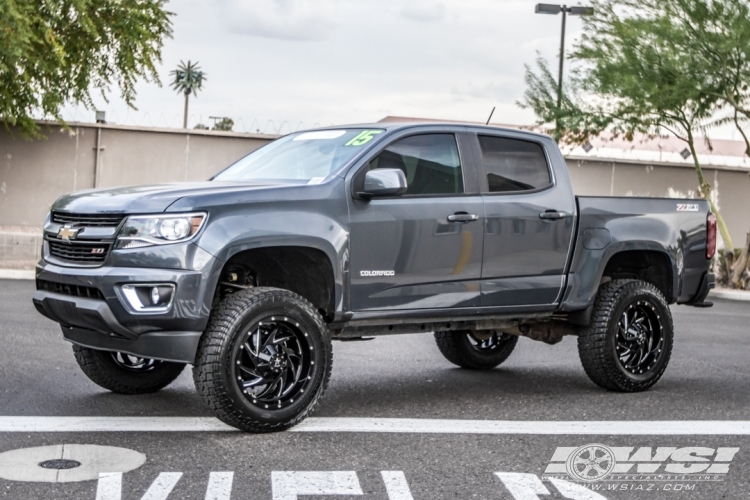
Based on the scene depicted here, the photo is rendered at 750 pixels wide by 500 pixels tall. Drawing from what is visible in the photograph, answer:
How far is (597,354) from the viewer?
798 cm

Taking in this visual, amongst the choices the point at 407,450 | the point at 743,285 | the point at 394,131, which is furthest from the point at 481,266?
the point at 743,285

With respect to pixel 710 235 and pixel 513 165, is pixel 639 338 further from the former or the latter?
pixel 513 165

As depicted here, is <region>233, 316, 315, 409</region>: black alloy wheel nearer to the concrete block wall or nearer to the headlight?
the headlight

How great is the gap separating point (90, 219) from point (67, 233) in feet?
0.66

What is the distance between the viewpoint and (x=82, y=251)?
20.8 ft

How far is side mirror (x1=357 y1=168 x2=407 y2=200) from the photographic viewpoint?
6605 millimetres

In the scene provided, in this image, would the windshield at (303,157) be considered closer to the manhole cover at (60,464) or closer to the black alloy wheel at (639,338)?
the manhole cover at (60,464)

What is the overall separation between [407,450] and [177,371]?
229cm

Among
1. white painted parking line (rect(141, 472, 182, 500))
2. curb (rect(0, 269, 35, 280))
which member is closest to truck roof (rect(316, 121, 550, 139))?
white painted parking line (rect(141, 472, 182, 500))

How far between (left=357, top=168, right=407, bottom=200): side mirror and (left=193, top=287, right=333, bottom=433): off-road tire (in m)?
0.83

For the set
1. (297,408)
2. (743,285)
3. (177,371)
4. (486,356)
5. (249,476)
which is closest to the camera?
(249,476)

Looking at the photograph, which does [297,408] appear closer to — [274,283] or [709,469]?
[274,283]

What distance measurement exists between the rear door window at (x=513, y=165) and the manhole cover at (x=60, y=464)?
3.49 meters

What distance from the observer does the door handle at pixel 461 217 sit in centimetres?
716
